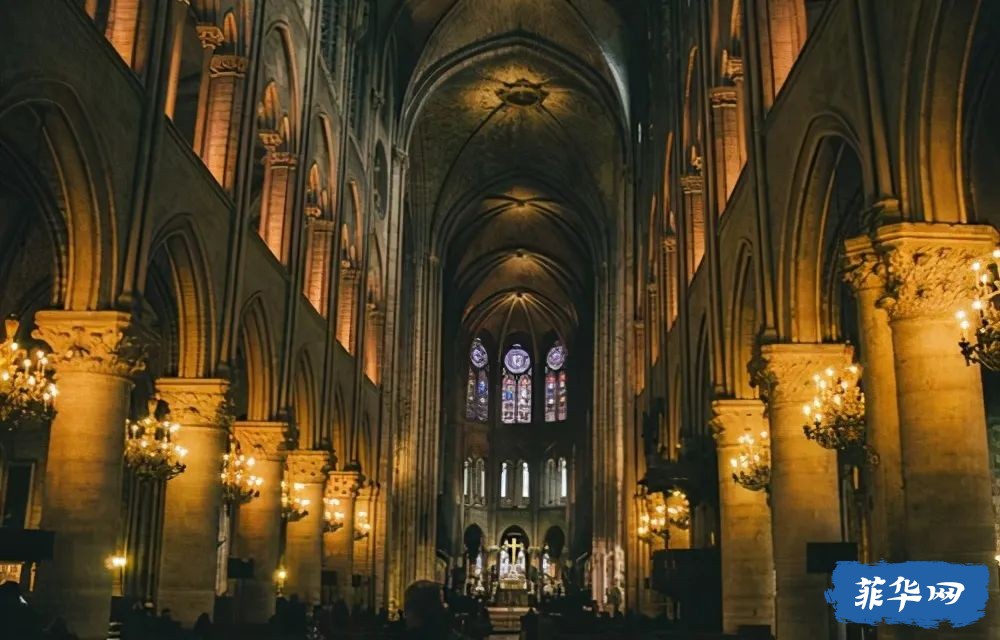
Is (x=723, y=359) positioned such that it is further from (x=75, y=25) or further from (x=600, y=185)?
(x=600, y=185)

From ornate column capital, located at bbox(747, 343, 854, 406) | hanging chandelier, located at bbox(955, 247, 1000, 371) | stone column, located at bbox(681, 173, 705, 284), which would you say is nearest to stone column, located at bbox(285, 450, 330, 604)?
stone column, located at bbox(681, 173, 705, 284)

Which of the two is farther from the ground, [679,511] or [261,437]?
[261,437]

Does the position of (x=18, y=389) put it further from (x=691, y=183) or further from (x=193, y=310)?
(x=691, y=183)

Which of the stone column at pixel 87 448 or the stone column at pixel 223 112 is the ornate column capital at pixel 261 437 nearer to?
the stone column at pixel 223 112

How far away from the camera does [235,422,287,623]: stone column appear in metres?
21.6

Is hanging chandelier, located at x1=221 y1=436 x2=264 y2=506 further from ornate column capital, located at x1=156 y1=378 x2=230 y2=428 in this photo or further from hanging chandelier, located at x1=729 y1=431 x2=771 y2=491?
hanging chandelier, located at x1=729 y1=431 x2=771 y2=491

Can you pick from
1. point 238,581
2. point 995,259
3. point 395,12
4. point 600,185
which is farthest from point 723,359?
point 600,185

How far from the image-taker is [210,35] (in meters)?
18.5

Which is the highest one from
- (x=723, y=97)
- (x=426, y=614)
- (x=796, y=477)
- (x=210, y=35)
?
(x=210, y=35)

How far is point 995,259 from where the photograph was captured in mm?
9258

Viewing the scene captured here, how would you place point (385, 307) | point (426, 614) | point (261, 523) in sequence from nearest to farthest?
point (426, 614), point (261, 523), point (385, 307)

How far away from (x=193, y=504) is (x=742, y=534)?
9597mm

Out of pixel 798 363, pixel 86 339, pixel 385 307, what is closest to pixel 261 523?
pixel 86 339

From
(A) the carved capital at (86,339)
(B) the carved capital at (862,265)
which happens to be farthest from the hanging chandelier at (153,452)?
(B) the carved capital at (862,265)
